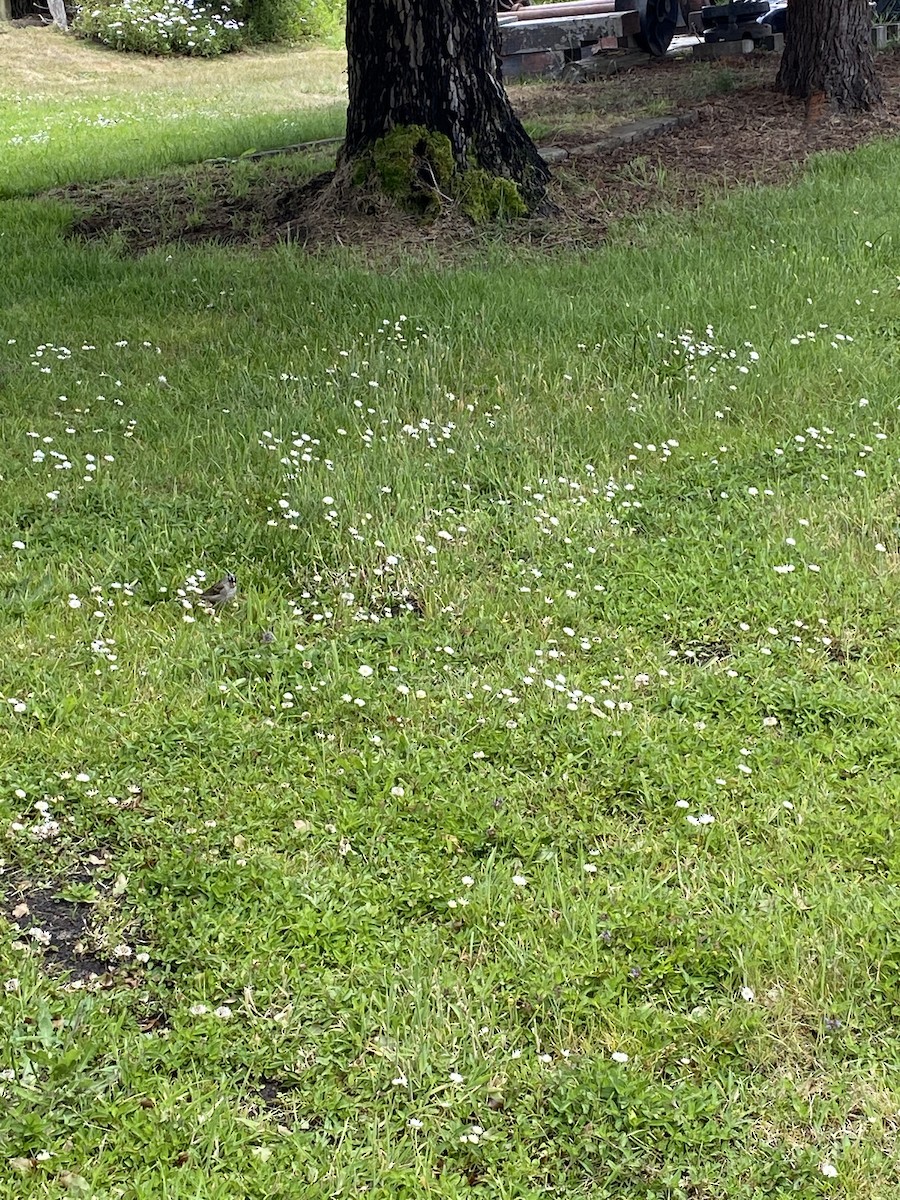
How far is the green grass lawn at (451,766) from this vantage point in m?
2.15

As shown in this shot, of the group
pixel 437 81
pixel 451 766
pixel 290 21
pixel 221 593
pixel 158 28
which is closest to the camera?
pixel 451 766

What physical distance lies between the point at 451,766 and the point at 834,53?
10.00 m

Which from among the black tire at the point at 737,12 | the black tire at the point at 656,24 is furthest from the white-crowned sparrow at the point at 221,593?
the black tire at the point at 737,12

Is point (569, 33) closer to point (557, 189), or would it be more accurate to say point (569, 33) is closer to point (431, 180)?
point (557, 189)

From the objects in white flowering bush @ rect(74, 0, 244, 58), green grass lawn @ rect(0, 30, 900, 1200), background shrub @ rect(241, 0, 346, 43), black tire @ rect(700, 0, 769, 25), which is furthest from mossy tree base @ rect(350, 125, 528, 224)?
background shrub @ rect(241, 0, 346, 43)

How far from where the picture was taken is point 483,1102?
7.17 ft

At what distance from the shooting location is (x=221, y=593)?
149 inches

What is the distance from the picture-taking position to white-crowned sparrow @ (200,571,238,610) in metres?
3.76

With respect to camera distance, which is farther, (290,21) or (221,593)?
(290,21)

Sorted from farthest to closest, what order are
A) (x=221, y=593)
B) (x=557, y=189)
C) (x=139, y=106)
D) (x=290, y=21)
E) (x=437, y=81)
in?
(x=290, y=21) < (x=139, y=106) < (x=557, y=189) < (x=437, y=81) < (x=221, y=593)

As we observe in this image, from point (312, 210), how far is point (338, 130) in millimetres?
4712

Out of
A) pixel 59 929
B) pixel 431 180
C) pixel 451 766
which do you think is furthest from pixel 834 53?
pixel 59 929

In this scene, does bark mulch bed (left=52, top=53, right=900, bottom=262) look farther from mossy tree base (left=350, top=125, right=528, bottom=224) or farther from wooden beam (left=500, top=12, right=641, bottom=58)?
wooden beam (left=500, top=12, right=641, bottom=58)

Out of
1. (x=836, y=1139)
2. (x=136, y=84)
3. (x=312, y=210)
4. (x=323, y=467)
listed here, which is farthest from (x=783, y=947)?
(x=136, y=84)
